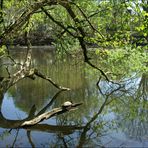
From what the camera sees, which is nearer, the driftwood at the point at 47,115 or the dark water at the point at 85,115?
the dark water at the point at 85,115

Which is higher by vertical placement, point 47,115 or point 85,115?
point 47,115

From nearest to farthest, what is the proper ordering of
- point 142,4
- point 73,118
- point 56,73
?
point 142,4
point 73,118
point 56,73

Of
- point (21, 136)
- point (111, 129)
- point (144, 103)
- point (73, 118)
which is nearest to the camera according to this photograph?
point (21, 136)

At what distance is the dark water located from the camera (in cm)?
1105

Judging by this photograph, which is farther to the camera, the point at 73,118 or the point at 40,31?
the point at 40,31

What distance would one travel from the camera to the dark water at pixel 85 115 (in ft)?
36.3

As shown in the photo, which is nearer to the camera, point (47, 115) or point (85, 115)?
point (47, 115)

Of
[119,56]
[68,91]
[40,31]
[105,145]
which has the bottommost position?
[105,145]

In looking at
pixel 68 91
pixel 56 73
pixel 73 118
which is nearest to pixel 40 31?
pixel 56 73

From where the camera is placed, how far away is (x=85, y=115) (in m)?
14.2

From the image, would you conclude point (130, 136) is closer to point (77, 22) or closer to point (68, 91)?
point (77, 22)

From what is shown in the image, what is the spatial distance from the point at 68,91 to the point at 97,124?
20.3 feet

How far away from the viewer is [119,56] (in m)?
17.7

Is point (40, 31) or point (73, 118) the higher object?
point (40, 31)
